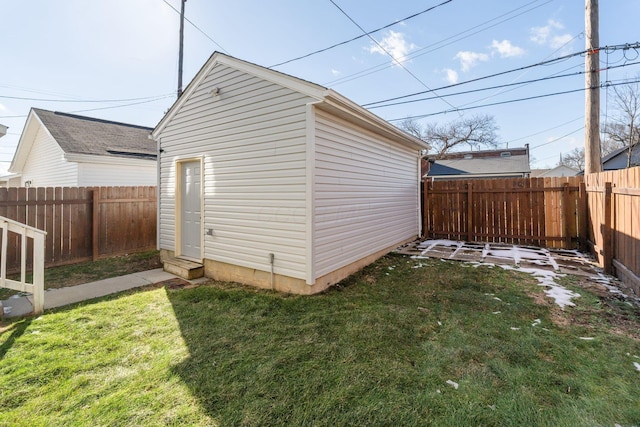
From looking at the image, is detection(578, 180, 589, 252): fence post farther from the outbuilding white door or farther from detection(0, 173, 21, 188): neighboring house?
detection(0, 173, 21, 188): neighboring house

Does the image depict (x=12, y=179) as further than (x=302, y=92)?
Yes

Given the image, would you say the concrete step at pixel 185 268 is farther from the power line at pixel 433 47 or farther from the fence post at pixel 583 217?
the fence post at pixel 583 217

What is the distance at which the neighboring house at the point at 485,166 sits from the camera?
2039 centimetres

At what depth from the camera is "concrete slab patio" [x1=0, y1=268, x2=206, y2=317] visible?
371cm

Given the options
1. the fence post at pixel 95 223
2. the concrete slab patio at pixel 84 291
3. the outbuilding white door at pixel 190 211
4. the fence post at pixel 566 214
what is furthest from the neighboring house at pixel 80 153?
the fence post at pixel 566 214

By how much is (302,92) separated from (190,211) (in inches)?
135

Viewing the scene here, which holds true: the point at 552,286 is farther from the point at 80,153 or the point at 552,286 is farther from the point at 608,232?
the point at 80,153

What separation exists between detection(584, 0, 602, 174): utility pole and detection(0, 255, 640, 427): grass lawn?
15.4ft

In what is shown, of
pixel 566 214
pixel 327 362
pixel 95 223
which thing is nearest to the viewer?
pixel 327 362

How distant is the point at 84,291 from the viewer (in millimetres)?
4406

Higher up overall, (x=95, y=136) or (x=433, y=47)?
(x=433, y=47)

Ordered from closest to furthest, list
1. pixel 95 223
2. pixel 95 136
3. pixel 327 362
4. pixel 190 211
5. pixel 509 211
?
pixel 327 362 < pixel 190 211 < pixel 95 223 < pixel 509 211 < pixel 95 136

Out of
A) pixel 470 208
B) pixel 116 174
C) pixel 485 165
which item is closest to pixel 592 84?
pixel 470 208

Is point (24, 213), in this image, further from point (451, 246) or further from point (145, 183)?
point (451, 246)
